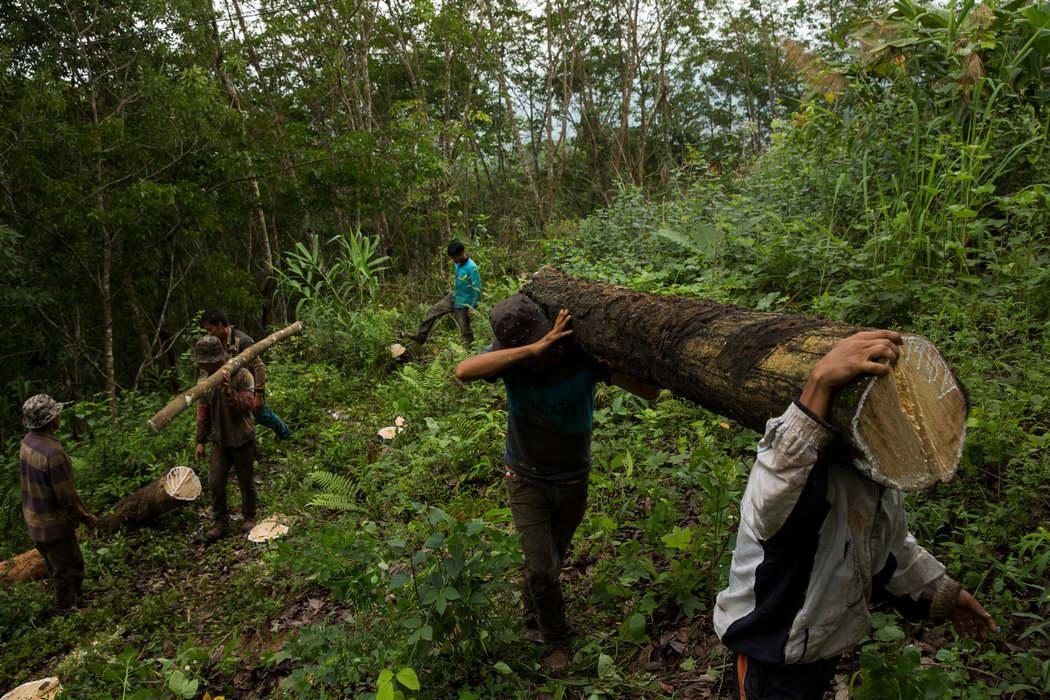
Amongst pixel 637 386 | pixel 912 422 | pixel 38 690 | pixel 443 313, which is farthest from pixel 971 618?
pixel 443 313

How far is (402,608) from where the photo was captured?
278cm

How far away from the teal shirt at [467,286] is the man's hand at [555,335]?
5.71 m

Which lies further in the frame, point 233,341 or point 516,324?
point 233,341

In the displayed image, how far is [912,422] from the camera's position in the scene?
145 centimetres

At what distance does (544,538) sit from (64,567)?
156 inches

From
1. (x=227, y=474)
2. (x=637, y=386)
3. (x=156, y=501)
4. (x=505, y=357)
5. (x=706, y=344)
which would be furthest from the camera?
(x=156, y=501)

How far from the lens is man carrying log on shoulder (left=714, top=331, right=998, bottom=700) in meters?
1.43

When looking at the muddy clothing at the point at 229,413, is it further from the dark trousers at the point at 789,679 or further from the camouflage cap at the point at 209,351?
the dark trousers at the point at 789,679

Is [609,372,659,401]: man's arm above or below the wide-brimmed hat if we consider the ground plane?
below

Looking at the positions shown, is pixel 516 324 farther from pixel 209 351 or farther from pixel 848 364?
pixel 209 351

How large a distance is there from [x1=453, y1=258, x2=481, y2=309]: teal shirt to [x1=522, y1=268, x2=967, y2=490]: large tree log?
Answer: 5.72m

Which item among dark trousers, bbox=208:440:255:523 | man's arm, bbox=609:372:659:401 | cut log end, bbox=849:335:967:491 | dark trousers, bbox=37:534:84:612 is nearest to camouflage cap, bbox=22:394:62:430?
dark trousers, bbox=37:534:84:612

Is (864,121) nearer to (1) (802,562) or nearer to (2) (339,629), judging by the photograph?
(1) (802,562)

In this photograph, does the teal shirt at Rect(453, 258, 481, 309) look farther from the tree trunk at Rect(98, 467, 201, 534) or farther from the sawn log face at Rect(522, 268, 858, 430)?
the sawn log face at Rect(522, 268, 858, 430)
